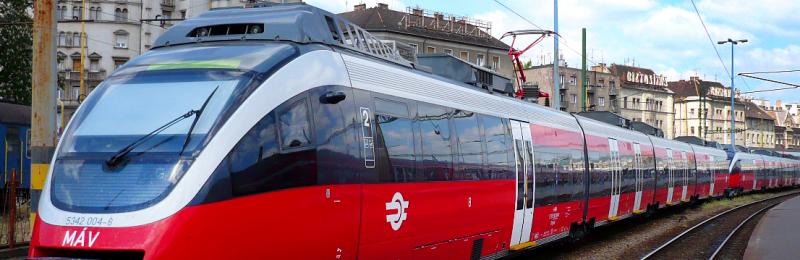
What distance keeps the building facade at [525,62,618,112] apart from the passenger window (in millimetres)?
81425

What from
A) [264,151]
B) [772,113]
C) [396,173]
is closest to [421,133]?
[396,173]

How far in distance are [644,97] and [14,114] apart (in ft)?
306

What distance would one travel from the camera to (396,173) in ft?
27.6

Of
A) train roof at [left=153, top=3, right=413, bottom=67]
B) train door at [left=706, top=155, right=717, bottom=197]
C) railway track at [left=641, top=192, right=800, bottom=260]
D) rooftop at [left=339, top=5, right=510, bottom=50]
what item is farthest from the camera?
rooftop at [left=339, top=5, right=510, bottom=50]

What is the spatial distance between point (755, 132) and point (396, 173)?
142550 millimetres

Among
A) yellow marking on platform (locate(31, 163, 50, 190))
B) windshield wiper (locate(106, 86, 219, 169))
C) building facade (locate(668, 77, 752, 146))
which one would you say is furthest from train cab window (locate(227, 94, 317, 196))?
building facade (locate(668, 77, 752, 146))

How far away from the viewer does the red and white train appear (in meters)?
6.00

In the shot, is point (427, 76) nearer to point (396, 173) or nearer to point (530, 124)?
point (396, 173)

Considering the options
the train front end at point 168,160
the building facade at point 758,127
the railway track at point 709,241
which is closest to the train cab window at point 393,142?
the train front end at point 168,160

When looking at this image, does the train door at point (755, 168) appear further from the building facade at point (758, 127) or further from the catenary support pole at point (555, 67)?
the building facade at point (758, 127)

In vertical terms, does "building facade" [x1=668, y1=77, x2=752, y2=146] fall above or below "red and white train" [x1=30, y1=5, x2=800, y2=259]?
above

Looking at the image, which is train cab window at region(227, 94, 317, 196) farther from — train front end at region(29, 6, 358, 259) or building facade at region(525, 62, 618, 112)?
building facade at region(525, 62, 618, 112)

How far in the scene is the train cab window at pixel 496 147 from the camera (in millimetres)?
11435

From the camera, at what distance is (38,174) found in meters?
11.0
